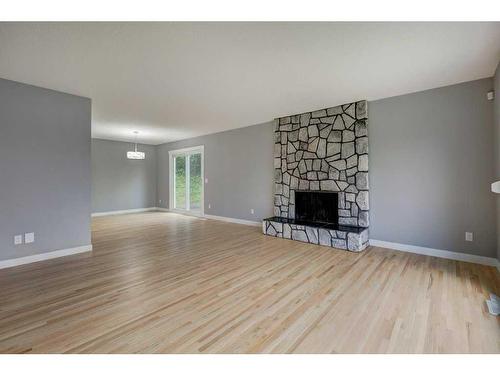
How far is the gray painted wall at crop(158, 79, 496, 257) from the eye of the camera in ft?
10.4

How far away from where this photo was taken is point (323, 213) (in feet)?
15.2

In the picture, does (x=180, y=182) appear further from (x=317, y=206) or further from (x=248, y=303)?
(x=248, y=303)

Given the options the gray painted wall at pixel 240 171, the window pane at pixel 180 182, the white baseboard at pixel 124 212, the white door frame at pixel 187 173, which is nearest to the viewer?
the gray painted wall at pixel 240 171

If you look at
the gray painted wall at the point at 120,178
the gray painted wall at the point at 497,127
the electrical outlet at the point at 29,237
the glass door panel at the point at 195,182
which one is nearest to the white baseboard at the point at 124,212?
the gray painted wall at the point at 120,178

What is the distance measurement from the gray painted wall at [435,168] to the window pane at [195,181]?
16.6ft

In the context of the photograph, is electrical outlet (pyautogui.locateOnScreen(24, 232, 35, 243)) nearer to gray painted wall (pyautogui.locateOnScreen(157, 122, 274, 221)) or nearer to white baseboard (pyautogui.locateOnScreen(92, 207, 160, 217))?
gray painted wall (pyautogui.locateOnScreen(157, 122, 274, 221))

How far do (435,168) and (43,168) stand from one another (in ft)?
18.8

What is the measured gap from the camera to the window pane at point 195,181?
749 centimetres

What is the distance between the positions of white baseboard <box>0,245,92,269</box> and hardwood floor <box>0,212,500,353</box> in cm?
17

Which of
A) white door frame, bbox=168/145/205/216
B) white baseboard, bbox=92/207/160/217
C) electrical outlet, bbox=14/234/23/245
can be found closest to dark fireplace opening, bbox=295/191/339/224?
white door frame, bbox=168/145/205/216

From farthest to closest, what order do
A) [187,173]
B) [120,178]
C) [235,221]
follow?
[120,178] → [187,173] → [235,221]

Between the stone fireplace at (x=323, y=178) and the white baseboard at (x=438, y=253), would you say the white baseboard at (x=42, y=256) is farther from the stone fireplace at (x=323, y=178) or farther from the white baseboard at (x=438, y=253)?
the white baseboard at (x=438, y=253)

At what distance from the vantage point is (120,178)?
808cm

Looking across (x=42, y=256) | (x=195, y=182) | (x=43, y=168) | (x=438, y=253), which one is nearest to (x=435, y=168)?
(x=438, y=253)
